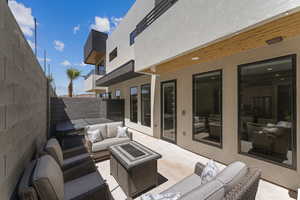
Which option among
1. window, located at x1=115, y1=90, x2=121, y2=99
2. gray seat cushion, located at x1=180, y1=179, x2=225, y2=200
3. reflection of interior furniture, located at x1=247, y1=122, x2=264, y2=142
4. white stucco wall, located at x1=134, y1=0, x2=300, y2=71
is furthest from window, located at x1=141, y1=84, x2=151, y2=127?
gray seat cushion, located at x1=180, y1=179, x2=225, y2=200

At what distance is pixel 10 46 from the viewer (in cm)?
130

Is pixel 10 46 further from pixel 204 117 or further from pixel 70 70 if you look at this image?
pixel 70 70

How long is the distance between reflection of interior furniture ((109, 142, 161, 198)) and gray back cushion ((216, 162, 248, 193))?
145cm

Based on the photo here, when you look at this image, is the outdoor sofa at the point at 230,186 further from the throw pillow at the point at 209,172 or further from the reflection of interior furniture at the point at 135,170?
the reflection of interior furniture at the point at 135,170

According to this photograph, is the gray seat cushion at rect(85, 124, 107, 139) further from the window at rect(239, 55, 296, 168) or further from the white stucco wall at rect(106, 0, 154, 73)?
the white stucco wall at rect(106, 0, 154, 73)

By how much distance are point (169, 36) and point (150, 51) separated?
0.91 metres

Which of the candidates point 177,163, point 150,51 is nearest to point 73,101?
point 150,51

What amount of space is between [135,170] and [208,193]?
5.16ft

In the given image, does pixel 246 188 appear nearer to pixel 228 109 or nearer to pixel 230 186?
pixel 230 186

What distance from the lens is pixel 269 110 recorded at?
3.04 meters

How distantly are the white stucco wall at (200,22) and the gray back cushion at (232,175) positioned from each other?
197cm

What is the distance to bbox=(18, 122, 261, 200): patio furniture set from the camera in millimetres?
1212

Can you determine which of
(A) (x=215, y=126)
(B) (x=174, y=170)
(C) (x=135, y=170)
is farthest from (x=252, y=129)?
(C) (x=135, y=170)

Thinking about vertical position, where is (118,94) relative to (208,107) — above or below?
above
